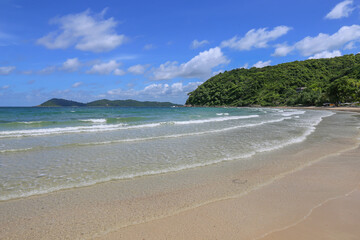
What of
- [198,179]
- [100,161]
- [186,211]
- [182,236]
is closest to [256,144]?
[198,179]

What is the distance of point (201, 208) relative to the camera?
13.1 feet

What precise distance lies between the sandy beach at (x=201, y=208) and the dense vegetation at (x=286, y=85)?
82594 millimetres

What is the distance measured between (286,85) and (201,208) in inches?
5308

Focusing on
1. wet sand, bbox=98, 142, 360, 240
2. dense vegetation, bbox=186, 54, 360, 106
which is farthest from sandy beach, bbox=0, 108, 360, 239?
dense vegetation, bbox=186, 54, 360, 106

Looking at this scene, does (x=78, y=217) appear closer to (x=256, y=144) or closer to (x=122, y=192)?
(x=122, y=192)

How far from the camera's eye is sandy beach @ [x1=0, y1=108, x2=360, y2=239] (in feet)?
10.6

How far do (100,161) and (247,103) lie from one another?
420ft

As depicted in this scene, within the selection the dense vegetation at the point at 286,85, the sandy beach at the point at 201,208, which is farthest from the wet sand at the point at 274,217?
the dense vegetation at the point at 286,85

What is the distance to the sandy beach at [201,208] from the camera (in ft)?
10.6

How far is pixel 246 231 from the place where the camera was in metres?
3.23

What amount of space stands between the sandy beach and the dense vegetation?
3252 inches

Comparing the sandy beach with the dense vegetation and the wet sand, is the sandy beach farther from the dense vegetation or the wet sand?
the dense vegetation

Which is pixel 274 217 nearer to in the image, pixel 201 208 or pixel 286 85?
pixel 201 208

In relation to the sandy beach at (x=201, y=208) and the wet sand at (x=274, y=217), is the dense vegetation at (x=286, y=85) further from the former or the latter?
the wet sand at (x=274, y=217)
